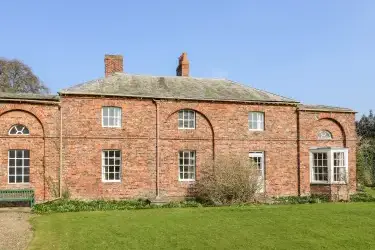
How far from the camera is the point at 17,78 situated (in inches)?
1834

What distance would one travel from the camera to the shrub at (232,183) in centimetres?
2058

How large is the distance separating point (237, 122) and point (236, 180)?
497 cm

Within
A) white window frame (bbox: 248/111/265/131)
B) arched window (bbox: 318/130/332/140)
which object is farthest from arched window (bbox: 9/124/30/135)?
arched window (bbox: 318/130/332/140)

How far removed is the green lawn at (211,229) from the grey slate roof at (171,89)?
7.43 m

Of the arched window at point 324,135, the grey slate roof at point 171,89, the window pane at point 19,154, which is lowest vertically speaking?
the window pane at point 19,154

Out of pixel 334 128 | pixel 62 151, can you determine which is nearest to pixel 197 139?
pixel 62 151

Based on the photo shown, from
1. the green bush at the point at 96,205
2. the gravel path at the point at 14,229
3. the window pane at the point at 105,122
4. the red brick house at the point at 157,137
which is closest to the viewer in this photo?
the gravel path at the point at 14,229

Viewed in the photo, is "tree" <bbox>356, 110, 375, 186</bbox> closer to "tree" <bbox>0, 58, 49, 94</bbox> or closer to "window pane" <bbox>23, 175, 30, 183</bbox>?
"window pane" <bbox>23, 175, 30, 183</bbox>

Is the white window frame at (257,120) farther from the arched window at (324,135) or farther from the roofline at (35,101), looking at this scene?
the roofline at (35,101)

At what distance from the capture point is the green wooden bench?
19.7 meters

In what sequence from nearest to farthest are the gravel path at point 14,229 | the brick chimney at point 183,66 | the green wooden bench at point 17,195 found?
1. the gravel path at point 14,229
2. the green wooden bench at point 17,195
3. the brick chimney at point 183,66

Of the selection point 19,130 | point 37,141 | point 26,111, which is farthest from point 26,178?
point 26,111

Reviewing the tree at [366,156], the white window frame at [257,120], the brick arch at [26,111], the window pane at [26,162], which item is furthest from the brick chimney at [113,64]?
the tree at [366,156]

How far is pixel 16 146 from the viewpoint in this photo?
21.0m
